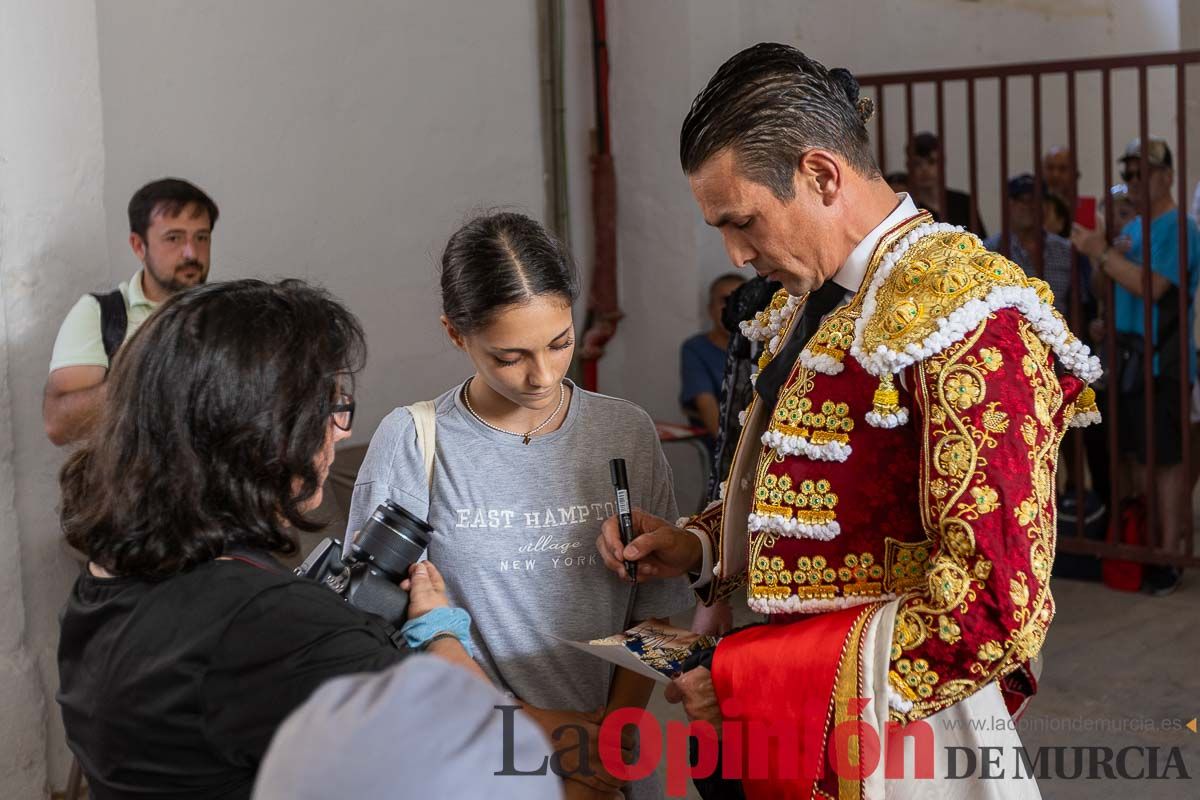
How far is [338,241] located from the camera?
4371 millimetres

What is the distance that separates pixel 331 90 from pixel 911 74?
222cm

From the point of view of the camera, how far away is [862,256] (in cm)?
161

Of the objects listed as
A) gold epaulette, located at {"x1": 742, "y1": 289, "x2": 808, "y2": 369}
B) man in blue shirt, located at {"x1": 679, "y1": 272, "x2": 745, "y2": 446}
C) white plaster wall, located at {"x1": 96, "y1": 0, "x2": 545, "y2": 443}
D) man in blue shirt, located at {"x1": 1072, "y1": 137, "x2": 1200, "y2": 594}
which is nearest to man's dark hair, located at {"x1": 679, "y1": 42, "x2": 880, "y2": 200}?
gold epaulette, located at {"x1": 742, "y1": 289, "x2": 808, "y2": 369}

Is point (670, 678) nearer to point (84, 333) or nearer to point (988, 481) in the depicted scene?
point (988, 481)

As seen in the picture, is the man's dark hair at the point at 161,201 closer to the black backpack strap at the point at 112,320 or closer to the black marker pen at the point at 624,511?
the black backpack strap at the point at 112,320

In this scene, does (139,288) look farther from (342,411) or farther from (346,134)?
(342,411)

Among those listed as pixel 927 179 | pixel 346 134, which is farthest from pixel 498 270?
pixel 927 179

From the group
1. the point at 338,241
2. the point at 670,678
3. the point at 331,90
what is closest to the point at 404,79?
the point at 331,90

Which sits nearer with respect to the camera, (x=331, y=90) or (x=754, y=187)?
(x=754, y=187)

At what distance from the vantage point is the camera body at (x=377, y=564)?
1517 millimetres

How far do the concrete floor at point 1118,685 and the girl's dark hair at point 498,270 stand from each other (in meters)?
1.87

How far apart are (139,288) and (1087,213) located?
133 inches

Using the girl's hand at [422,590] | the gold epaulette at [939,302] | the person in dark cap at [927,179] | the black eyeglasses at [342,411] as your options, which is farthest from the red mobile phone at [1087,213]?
the black eyeglasses at [342,411]

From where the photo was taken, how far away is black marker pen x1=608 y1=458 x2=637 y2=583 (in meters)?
1.86
